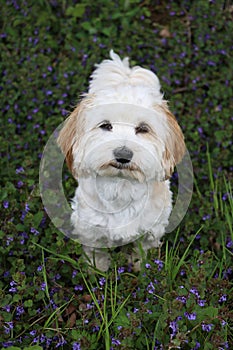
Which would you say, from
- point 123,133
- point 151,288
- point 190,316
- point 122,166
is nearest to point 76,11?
point 123,133

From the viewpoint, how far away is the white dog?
2.67 meters

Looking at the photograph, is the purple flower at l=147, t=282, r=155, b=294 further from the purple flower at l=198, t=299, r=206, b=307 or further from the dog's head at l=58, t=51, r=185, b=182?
the dog's head at l=58, t=51, r=185, b=182

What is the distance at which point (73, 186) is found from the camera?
149 inches

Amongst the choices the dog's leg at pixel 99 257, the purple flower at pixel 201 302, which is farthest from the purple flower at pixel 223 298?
the dog's leg at pixel 99 257

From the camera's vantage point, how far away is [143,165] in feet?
8.78

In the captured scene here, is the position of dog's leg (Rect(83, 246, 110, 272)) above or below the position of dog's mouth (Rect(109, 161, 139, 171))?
below

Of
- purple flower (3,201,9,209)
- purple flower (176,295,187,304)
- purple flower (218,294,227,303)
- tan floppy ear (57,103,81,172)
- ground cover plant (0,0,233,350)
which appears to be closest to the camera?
purple flower (176,295,187,304)

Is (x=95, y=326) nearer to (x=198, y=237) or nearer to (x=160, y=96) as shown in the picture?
(x=198, y=237)

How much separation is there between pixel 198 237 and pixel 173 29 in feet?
7.69

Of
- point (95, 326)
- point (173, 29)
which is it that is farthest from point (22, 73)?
point (95, 326)

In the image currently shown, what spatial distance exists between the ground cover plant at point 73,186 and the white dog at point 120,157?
192 millimetres

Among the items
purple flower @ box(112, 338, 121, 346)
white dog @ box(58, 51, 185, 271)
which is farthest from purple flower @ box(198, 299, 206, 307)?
white dog @ box(58, 51, 185, 271)

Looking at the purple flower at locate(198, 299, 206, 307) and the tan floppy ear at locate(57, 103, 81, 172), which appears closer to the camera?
the purple flower at locate(198, 299, 206, 307)

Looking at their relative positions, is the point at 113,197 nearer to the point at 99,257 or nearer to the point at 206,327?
the point at 99,257
